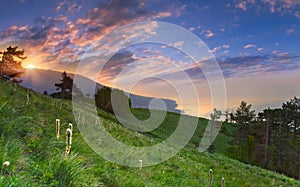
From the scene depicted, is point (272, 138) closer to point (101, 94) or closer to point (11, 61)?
point (101, 94)

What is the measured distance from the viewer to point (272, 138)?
210 ft

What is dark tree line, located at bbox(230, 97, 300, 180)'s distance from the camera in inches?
2388

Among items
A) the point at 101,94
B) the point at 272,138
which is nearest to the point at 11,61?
the point at 101,94

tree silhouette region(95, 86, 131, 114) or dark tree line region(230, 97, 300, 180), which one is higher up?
tree silhouette region(95, 86, 131, 114)

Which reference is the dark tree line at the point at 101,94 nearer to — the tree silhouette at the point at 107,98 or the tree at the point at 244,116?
the tree silhouette at the point at 107,98

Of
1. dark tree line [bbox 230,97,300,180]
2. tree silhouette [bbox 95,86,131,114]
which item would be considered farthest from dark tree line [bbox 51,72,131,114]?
dark tree line [bbox 230,97,300,180]

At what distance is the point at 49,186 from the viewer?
16.9 feet

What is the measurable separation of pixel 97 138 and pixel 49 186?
259 inches

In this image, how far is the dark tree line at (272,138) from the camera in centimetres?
6066

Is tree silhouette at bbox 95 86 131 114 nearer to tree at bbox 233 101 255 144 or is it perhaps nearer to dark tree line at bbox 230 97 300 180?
dark tree line at bbox 230 97 300 180

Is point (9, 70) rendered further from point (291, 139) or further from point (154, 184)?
point (291, 139)

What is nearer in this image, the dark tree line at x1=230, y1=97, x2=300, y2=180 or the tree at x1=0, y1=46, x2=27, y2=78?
the tree at x1=0, y1=46, x2=27, y2=78

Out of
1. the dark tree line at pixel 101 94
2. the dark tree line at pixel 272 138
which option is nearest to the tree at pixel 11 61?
the dark tree line at pixel 101 94

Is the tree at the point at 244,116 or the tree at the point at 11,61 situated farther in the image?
the tree at the point at 244,116
